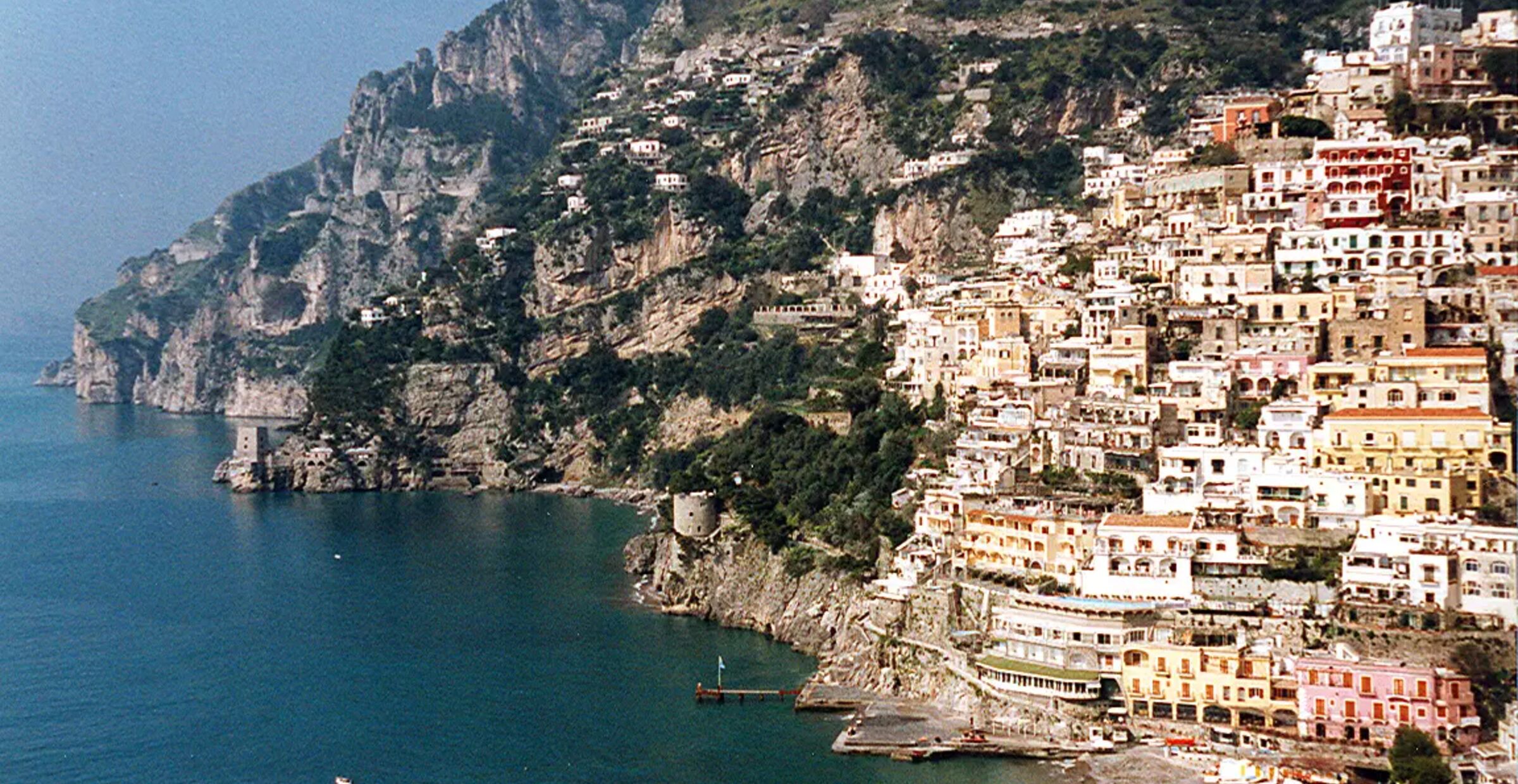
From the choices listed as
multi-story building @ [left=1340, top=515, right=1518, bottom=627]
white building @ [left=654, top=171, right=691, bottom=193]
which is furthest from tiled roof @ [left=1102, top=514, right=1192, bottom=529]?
white building @ [left=654, top=171, right=691, bottom=193]

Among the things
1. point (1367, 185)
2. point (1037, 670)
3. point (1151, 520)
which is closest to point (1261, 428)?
point (1151, 520)

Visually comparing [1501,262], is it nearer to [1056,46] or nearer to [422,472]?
[1056,46]

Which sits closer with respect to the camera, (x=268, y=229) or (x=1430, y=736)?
(x=1430, y=736)

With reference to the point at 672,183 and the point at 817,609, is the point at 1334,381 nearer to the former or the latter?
the point at 817,609

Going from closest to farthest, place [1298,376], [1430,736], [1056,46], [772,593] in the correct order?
[1430,736]
[1298,376]
[772,593]
[1056,46]

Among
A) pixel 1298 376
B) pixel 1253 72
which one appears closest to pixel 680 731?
pixel 1298 376

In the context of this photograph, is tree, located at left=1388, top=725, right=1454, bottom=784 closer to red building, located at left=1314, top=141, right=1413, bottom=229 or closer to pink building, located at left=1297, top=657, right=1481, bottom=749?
pink building, located at left=1297, top=657, right=1481, bottom=749

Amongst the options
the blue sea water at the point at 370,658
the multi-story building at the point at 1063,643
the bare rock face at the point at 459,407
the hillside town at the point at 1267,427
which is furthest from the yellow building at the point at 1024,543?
the bare rock face at the point at 459,407
